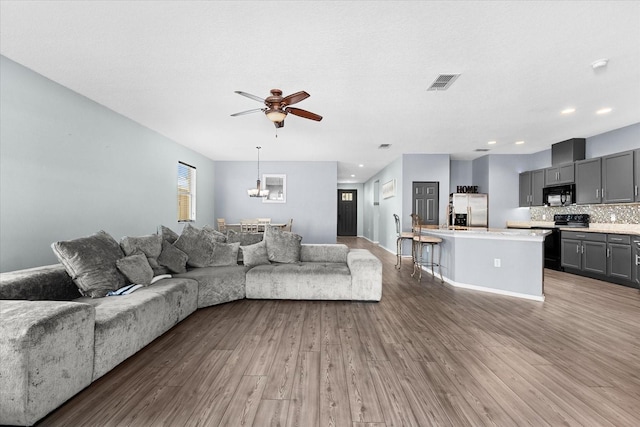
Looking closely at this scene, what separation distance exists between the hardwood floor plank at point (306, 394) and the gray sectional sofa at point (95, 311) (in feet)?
4.44

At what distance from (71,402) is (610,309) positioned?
5.46 m

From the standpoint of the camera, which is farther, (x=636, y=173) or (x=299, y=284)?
(x=636, y=173)

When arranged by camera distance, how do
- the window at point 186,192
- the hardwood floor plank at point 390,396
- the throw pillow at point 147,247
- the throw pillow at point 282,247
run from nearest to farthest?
the hardwood floor plank at point 390,396
the throw pillow at point 147,247
the throw pillow at point 282,247
the window at point 186,192

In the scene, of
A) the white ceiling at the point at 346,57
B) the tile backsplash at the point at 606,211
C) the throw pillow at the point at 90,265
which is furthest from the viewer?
the tile backsplash at the point at 606,211

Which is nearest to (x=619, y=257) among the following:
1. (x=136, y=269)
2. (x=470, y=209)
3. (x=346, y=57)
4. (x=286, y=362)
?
(x=470, y=209)

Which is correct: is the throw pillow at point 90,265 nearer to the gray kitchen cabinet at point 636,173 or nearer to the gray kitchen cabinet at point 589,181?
the gray kitchen cabinet at point 636,173

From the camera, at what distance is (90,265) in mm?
2529

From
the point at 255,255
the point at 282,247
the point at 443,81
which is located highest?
the point at 443,81

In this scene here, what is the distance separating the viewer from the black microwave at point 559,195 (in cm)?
573

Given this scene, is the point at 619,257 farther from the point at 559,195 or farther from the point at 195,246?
the point at 195,246

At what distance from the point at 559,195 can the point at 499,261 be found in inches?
127

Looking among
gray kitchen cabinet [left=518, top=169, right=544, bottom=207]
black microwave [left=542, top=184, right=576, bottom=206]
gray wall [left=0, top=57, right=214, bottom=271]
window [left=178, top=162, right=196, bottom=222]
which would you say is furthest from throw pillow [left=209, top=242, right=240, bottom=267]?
gray kitchen cabinet [left=518, top=169, right=544, bottom=207]

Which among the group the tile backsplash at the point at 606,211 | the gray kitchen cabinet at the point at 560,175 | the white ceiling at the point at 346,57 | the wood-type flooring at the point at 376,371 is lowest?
the wood-type flooring at the point at 376,371

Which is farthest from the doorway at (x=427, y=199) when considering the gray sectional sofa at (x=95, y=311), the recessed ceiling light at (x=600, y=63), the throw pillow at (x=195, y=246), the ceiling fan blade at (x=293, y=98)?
the throw pillow at (x=195, y=246)
